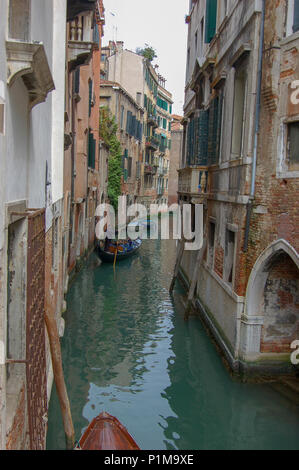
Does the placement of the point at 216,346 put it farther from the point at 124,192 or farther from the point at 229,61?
the point at 124,192

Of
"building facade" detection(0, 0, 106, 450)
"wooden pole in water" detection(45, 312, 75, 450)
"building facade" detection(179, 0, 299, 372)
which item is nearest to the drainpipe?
"building facade" detection(179, 0, 299, 372)

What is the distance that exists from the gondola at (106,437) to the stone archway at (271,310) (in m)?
2.95

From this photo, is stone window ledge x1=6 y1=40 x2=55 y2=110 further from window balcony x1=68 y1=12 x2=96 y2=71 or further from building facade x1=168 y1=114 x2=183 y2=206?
building facade x1=168 y1=114 x2=183 y2=206

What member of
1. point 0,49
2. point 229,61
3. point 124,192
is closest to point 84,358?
point 229,61

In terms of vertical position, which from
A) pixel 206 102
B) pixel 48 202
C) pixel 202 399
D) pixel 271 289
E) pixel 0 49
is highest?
pixel 206 102

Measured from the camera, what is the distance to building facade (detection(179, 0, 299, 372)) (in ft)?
22.1

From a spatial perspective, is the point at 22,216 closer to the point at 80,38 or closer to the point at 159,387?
the point at 159,387

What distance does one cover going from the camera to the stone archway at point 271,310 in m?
7.57

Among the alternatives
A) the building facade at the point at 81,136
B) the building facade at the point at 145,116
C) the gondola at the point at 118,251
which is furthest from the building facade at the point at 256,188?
the building facade at the point at 145,116

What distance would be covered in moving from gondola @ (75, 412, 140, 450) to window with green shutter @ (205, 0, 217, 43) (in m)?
8.97

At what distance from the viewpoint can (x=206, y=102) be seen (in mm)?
11977

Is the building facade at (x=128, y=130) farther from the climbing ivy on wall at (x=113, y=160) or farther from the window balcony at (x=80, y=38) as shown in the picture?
the window balcony at (x=80, y=38)

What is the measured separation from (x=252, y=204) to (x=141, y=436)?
12.5 feet

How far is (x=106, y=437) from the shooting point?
5.20 metres
